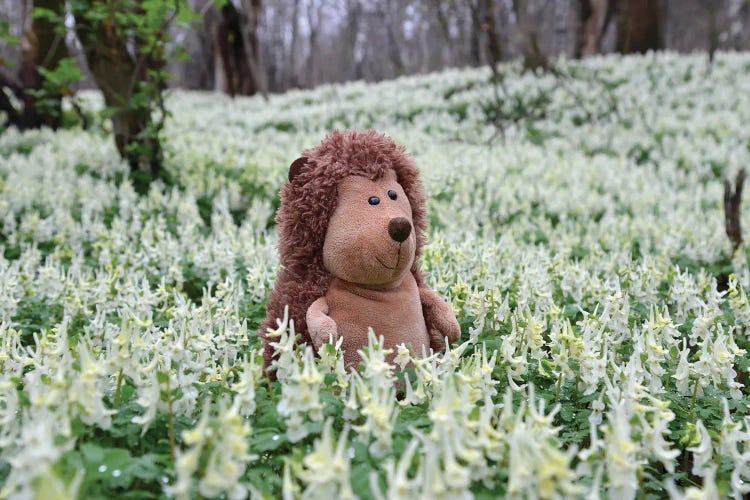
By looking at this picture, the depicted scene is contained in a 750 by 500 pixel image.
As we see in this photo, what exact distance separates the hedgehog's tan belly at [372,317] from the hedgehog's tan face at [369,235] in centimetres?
6

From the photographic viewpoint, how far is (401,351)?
2.44m

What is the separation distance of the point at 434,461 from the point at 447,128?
11724mm

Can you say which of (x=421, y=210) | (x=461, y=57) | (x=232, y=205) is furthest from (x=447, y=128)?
(x=461, y=57)

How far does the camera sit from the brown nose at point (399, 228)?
270 centimetres

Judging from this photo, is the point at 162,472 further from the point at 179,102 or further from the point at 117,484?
the point at 179,102

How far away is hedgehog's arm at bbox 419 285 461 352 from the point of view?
3.05 meters

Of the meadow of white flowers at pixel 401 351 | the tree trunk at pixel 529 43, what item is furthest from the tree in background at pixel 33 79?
the tree trunk at pixel 529 43

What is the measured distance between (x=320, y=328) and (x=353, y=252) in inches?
14.3

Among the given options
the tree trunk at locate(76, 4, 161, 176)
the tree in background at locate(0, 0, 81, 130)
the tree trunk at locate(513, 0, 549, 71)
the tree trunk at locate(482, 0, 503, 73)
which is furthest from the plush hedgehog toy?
the tree trunk at locate(513, 0, 549, 71)

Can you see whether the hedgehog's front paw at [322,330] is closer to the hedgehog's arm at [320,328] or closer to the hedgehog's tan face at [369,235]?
the hedgehog's arm at [320,328]

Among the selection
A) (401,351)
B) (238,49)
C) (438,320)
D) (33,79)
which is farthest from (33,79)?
(238,49)

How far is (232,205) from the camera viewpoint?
7285 millimetres

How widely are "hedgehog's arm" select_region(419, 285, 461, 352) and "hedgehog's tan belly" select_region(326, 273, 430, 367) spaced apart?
0.37 ft

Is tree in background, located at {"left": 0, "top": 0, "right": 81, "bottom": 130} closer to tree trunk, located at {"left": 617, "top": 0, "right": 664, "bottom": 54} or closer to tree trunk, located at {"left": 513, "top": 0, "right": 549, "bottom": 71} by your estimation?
tree trunk, located at {"left": 513, "top": 0, "right": 549, "bottom": 71}
